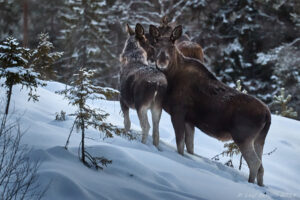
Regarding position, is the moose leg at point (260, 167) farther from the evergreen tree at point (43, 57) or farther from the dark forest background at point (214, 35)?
the dark forest background at point (214, 35)

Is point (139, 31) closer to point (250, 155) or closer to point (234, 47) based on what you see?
point (250, 155)

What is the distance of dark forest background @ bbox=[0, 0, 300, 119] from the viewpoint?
2462cm

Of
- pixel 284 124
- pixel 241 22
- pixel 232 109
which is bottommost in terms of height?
pixel 284 124

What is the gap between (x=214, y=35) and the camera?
26.9 m

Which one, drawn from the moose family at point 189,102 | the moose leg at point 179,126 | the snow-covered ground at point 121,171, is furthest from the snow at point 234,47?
the moose leg at point 179,126

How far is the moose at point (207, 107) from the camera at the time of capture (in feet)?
22.7

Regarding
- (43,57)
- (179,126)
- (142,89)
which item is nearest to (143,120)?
(142,89)

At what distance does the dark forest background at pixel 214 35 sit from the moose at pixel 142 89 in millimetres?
16426

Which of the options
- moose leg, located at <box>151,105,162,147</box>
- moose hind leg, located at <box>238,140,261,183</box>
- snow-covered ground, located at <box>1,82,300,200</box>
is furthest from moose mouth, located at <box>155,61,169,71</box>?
moose hind leg, located at <box>238,140,261,183</box>

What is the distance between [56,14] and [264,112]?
86.5 ft

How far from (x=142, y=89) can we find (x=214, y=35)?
20.3 metres

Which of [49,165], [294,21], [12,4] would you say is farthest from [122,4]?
[49,165]

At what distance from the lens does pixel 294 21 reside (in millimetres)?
24375

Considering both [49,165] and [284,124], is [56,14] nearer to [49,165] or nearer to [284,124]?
[284,124]
